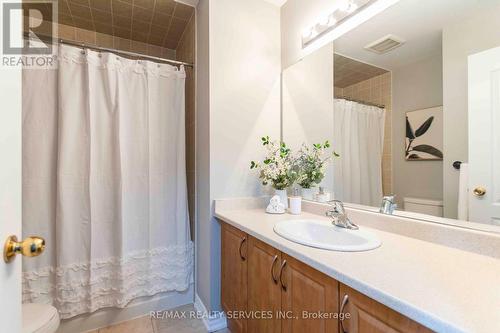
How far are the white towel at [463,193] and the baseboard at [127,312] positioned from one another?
191 cm

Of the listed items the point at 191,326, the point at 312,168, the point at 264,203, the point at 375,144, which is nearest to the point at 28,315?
the point at 191,326

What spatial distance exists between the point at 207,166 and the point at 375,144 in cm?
→ 109

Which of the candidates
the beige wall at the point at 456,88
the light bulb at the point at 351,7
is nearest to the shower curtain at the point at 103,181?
the light bulb at the point at 351,7

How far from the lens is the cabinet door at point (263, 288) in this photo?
108 centimetres

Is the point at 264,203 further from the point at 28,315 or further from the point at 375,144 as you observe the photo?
the point at 28,315

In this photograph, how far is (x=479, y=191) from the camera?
92 centimetres

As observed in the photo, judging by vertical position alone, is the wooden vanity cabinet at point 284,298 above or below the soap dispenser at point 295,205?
below

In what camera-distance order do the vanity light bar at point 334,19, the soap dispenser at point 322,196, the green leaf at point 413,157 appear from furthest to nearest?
the soap dispenser at point 322,196 → the vanity light bar at point 334,19 → the green leaf at point 413,157

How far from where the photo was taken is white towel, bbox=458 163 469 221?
954 mm

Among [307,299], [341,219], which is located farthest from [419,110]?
[307,299]

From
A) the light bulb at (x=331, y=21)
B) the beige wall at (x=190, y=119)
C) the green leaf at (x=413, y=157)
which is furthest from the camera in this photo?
the beige wall at (x=190, y=119)

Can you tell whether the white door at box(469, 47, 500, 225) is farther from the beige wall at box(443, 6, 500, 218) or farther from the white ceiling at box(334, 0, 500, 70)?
the white ceiling at box(334, 0, 500, 70)

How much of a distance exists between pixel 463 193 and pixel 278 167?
962 mm

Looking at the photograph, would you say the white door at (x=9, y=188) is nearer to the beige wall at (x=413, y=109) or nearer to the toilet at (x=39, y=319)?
the toilet at (x=39, y=319)
